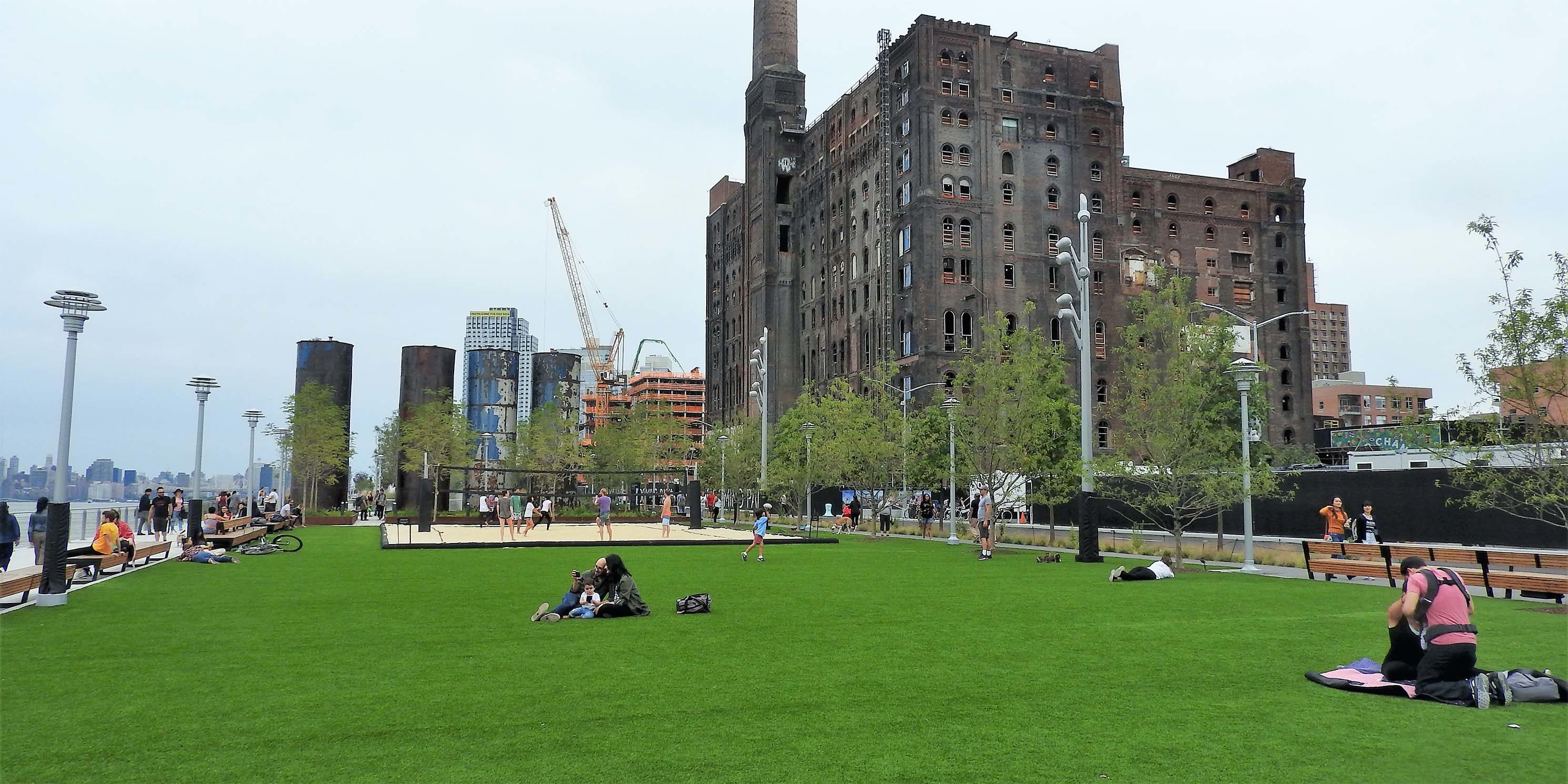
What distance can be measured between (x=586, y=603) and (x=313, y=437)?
6345 centimetres

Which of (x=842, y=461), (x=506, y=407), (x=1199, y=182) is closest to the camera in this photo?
(x=842, y=461)

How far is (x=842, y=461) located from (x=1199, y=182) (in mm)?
60686

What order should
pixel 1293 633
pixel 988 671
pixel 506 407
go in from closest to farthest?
pixel 988 671, pixel 1293 633, pixel 506 407

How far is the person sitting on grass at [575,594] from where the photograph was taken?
560 inches

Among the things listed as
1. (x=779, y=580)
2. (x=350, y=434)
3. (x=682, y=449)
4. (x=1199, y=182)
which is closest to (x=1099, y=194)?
(x=1199, y=182)

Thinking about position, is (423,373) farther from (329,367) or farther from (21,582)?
(21,582)

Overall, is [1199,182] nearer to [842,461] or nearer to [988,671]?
[842,461]

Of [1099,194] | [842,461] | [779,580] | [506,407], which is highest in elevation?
[1099,194]

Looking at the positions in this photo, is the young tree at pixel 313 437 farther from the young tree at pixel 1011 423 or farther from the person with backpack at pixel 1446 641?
the person with backpack at pixel 1446 641

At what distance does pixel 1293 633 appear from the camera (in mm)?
12938

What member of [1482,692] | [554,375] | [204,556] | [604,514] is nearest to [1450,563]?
[1482,692]

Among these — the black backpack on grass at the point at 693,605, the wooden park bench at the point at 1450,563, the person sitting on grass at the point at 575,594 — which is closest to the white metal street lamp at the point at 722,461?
the wooden park bench at the point at 1450,563

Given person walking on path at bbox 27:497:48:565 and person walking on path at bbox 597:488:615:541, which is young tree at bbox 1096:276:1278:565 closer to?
person walking on path at bbox 597:488:615:541

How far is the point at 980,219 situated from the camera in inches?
3278
